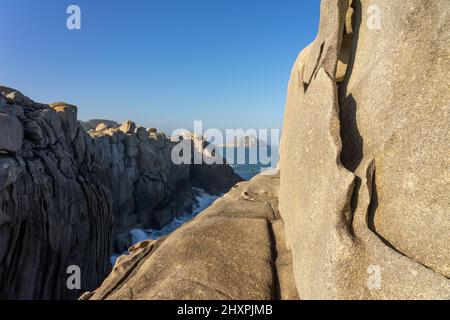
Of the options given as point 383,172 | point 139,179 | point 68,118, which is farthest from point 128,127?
point 383,172

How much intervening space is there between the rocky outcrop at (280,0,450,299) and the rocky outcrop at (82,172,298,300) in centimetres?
50

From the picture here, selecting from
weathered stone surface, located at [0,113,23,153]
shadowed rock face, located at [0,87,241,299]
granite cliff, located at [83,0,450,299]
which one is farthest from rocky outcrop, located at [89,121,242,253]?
granite cliff, located at [83,0,450,299]

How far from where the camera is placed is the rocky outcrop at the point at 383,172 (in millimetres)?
3780

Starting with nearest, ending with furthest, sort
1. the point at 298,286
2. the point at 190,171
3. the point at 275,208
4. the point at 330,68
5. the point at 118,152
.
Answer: the point at 298,286 < the point at 330,68 < the point at 275,208 < the point at 118,152 < the point at 190,171

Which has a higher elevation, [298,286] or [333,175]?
[333,175]

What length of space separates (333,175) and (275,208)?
3285mm

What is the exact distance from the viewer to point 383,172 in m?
4.50

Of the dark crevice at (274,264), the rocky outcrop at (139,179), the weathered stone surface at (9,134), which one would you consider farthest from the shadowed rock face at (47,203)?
the dark crevice at (274,264)

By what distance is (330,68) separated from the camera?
5.70 meters

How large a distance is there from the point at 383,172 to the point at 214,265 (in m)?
3.00

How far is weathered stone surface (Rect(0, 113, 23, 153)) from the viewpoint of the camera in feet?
46.5

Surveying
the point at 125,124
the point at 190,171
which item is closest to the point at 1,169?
the point at 125,124

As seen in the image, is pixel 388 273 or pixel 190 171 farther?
pixel 190 171
